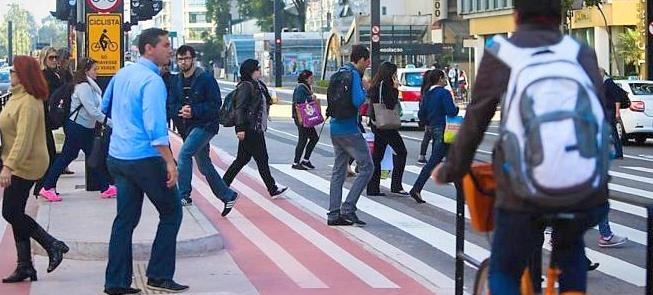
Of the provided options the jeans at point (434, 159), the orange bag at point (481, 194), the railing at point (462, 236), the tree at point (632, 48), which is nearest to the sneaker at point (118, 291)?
the railing at point (462, 236)

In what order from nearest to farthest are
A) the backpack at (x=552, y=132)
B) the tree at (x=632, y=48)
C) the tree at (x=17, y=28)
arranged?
the backpack at (x=552, y=132) < the tree at (x=632, y=48) < the tree at (x=17, y=28)

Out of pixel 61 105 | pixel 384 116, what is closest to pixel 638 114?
pixel 384 116

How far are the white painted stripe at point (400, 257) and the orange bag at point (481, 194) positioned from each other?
12.3ft

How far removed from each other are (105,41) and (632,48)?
32654mm

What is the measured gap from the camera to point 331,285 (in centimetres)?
920

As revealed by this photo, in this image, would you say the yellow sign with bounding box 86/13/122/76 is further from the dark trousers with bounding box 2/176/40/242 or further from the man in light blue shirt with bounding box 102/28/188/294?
the man in light blue shirt with bounding box 102/28/188/294

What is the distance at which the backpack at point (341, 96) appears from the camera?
12.5 m

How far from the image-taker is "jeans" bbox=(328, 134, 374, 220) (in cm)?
1262

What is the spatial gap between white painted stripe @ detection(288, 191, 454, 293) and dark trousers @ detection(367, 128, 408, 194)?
64.0 inches

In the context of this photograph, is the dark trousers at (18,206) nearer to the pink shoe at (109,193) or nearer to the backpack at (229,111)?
the pink shoe at (109,193)

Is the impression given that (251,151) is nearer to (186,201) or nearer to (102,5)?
(186,201)

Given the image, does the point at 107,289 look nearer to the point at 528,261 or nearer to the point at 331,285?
the point at 331,285

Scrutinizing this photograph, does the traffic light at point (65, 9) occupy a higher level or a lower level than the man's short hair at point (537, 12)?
higher

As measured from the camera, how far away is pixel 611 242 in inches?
452
